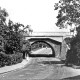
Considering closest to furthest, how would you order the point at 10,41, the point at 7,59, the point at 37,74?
the point at 37,74 < the point at 7,59 < the point at 10,41

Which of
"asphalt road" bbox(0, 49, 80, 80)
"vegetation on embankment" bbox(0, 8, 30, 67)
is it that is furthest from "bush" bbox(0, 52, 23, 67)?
"asphalt road" bbox(0, 49, 80, 80)

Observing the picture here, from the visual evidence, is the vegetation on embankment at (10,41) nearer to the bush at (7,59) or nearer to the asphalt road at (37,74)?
the bush at (7,59)

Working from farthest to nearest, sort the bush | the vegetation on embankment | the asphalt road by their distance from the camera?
the vegetation on embankment, the bush, the asphalt road

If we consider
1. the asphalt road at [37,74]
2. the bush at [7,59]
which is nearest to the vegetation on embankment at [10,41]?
the bush at [7,59]

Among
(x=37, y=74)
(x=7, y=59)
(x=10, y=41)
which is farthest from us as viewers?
(x=10, y=41)

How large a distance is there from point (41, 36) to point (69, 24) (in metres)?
32.3

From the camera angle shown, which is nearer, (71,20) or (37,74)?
(37,74)

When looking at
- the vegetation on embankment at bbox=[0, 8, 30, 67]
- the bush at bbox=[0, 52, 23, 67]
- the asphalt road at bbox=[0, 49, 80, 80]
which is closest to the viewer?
the asphalt road at bbox=[0, 49, 80, 80]

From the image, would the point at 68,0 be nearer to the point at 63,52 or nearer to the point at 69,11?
the point at 69,11

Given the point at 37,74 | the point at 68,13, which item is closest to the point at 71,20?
the point at 68,13

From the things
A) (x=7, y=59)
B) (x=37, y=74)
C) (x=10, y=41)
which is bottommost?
(x=37, y=74)

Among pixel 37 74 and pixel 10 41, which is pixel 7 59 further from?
pixel 37 74

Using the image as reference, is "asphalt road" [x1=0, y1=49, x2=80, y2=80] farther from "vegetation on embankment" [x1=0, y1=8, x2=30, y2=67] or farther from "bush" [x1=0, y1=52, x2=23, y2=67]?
"vegetation on embankment" [x1=0, y1=8, x2=30, y2=67]

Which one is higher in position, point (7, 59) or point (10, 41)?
point (10, 41)
